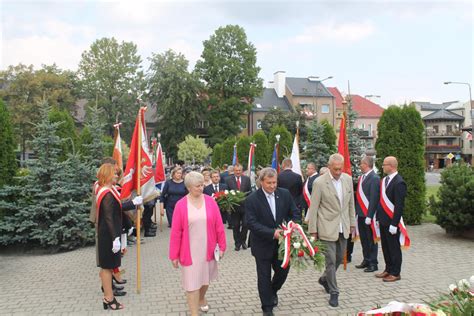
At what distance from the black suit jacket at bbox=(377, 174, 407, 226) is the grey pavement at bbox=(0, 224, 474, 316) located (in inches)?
39.9

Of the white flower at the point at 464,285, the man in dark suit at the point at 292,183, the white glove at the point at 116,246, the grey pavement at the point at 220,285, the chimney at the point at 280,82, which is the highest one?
the chimney at the point at 280,82

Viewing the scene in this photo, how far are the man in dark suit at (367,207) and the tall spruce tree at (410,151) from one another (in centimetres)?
525

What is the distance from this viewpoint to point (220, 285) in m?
6.91

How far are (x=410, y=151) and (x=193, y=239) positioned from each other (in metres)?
9.48

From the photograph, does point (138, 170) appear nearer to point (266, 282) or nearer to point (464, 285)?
point (266, 282)

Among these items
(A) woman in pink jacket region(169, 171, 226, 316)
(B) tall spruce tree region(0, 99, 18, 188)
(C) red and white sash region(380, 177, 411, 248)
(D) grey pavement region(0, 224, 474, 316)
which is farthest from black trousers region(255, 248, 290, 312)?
(B) tall spruce tree region(0, 99, 18, 188)

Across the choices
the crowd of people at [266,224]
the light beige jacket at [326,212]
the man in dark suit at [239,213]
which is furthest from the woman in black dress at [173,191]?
the light beige jacket at [326,212]

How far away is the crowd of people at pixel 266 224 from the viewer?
508 cm

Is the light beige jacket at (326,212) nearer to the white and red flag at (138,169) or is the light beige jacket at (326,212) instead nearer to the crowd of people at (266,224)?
the crowd of people at (266,224)

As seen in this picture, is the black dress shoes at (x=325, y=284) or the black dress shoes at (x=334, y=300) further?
the black dress shoes at (x=325, y=284)

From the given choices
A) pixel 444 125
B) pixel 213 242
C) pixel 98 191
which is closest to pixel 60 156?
pixel 98 191

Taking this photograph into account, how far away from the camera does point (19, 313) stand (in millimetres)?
5758

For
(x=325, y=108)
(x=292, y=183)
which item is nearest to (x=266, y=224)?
(x=292, y=183)

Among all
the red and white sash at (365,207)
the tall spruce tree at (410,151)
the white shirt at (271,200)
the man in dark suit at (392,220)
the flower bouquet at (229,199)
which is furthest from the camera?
the tall spruce tree at (410,151)
